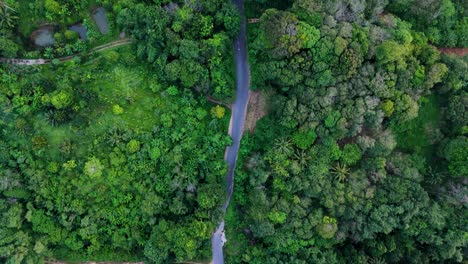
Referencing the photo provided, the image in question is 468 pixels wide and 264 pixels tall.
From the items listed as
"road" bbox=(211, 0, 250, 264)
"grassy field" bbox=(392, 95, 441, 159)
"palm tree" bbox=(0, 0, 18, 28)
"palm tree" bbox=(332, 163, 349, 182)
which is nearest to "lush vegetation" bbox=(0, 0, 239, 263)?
"palm tree" bbox=(0, 0, 18, 28)

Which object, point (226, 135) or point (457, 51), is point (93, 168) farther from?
point (457, 51)

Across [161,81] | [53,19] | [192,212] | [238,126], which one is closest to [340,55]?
[238,126]

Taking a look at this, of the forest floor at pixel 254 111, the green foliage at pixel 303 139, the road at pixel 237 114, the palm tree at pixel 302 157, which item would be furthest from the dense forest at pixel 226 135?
the forest floor at pixel 254 111

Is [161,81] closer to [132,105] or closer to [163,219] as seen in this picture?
[132,105]

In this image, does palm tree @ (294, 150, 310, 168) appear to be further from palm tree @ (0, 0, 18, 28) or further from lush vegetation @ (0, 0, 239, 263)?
palm tree @ (0, 0, 18, 28)

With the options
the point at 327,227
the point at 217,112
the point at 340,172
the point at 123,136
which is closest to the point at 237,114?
the point at 217,112

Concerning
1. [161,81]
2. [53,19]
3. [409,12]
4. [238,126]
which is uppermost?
[409,12]

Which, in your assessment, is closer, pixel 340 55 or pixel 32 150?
pixel 340 55
